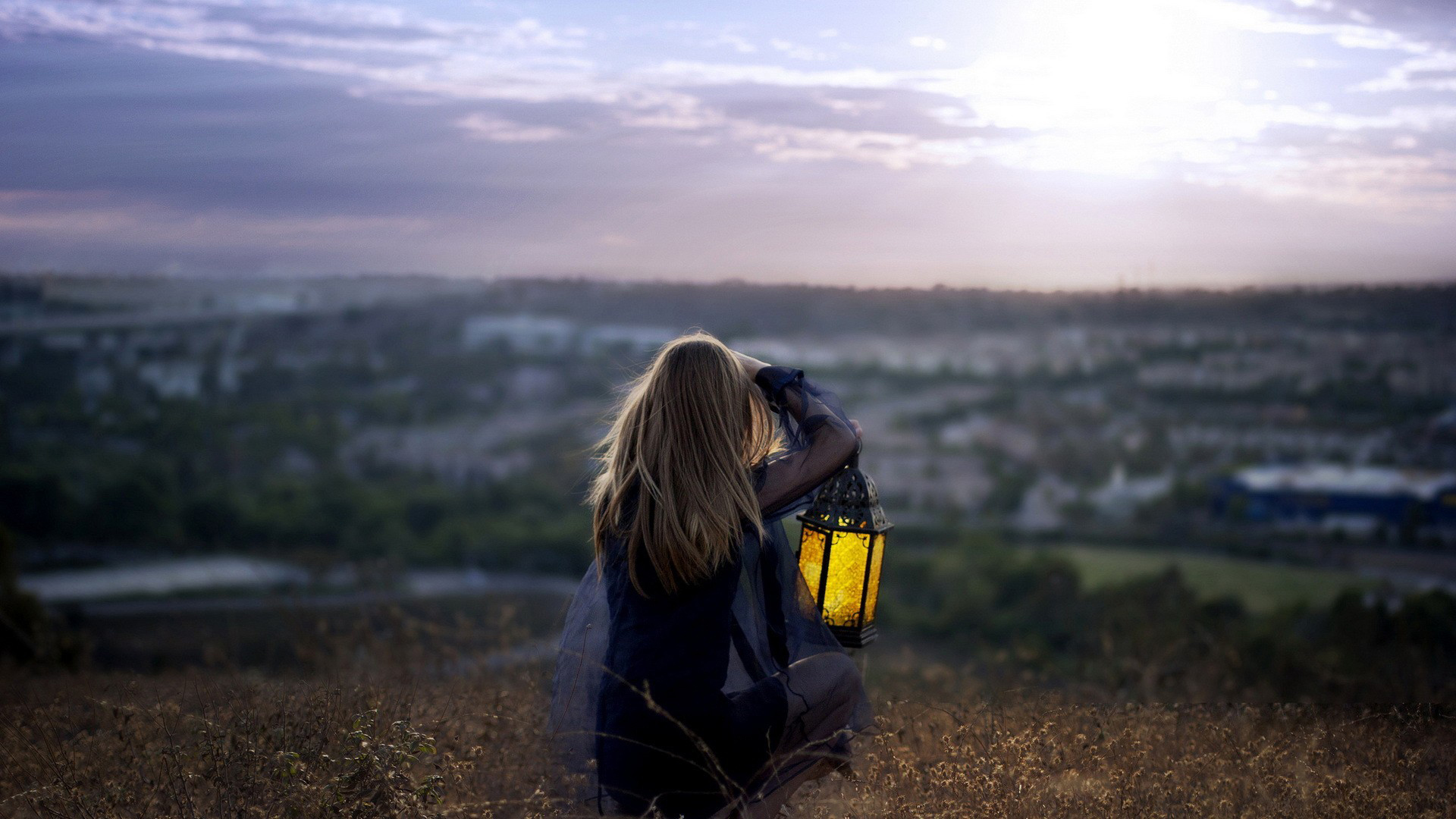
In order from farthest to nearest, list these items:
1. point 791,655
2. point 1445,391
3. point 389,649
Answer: point 1445,391
point 389,649
point 791,655

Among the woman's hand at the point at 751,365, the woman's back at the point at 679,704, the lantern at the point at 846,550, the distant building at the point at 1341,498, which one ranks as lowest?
the distant building at the point at 1341,498

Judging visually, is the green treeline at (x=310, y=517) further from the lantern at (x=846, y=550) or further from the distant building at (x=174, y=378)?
the lantern at (x=846, y=550)

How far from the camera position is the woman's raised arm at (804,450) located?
261cm

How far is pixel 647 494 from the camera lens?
242 centimetres

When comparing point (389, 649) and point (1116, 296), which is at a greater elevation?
point (1116, 296)

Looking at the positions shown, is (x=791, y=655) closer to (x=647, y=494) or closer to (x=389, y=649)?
(x=647, y=494)

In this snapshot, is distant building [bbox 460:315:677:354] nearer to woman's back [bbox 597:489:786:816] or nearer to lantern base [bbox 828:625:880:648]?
lantern base [bbox 828:625:880:648]

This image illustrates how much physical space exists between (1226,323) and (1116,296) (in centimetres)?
409

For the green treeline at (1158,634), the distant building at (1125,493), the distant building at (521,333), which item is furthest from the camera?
the distant building at (521,333)

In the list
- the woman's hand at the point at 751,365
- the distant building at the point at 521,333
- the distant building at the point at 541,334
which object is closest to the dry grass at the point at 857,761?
the woman's hand at the point at 751,365

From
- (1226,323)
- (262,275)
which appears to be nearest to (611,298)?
(262,275)

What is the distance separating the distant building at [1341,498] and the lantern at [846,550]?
26.6m

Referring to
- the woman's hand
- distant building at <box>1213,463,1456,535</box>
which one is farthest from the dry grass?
distant building at <box>1213,463,1456,535</box>

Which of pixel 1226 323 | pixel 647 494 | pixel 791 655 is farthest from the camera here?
pixel 1226 323
